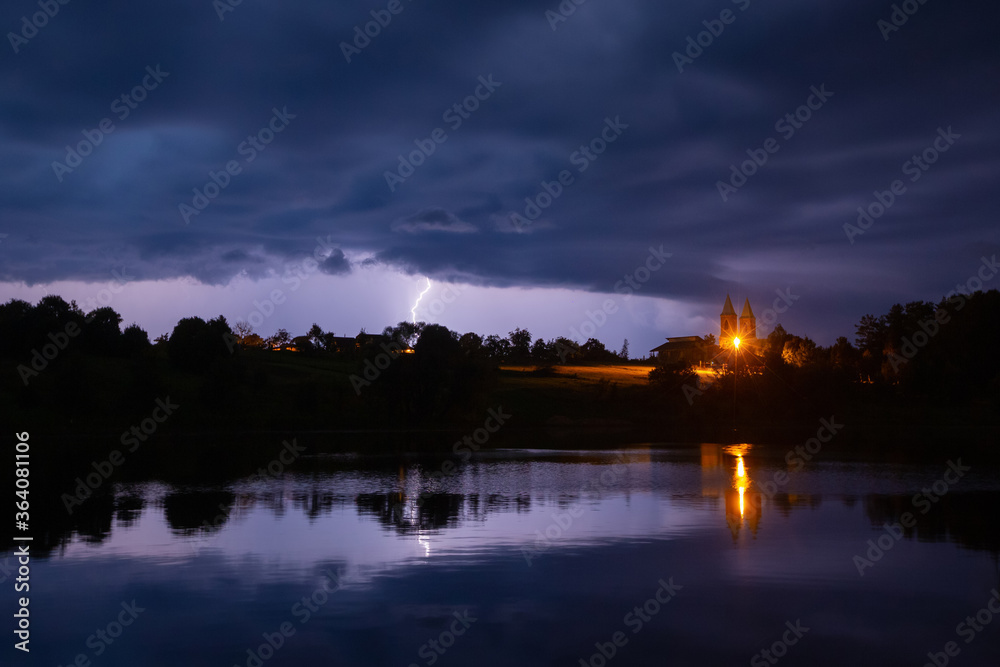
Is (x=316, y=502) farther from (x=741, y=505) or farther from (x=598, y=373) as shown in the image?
(x=598, y=373)

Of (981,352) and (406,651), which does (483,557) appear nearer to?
(406,651)

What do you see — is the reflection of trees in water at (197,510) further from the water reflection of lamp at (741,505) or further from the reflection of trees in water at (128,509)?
the water reflection of lamp at (741,505)

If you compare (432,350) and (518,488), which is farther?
(432,350)

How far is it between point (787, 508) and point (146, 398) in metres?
77.0

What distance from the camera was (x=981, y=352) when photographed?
113 meters

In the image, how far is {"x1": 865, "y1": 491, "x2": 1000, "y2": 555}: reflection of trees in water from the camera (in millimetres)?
22984

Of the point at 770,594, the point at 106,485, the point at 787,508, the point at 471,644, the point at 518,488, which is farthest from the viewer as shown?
the point at 106,485

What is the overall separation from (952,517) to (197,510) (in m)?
26.8

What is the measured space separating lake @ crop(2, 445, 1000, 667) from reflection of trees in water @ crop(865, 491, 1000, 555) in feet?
0.45

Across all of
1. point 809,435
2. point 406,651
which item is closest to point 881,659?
point 406,651

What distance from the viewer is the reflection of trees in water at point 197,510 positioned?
26.5 m

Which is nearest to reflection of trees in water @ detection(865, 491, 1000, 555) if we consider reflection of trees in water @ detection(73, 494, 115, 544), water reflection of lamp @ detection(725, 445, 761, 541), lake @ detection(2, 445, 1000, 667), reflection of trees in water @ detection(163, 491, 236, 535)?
lake @ detection(2, 445, 1000, 667)

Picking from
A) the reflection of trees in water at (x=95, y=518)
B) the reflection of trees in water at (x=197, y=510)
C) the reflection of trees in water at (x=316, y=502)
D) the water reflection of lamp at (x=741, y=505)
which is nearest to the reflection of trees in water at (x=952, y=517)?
the water reflection of lamp at (x=741, y=505)

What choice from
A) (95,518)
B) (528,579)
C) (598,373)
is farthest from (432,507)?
(598,373)
